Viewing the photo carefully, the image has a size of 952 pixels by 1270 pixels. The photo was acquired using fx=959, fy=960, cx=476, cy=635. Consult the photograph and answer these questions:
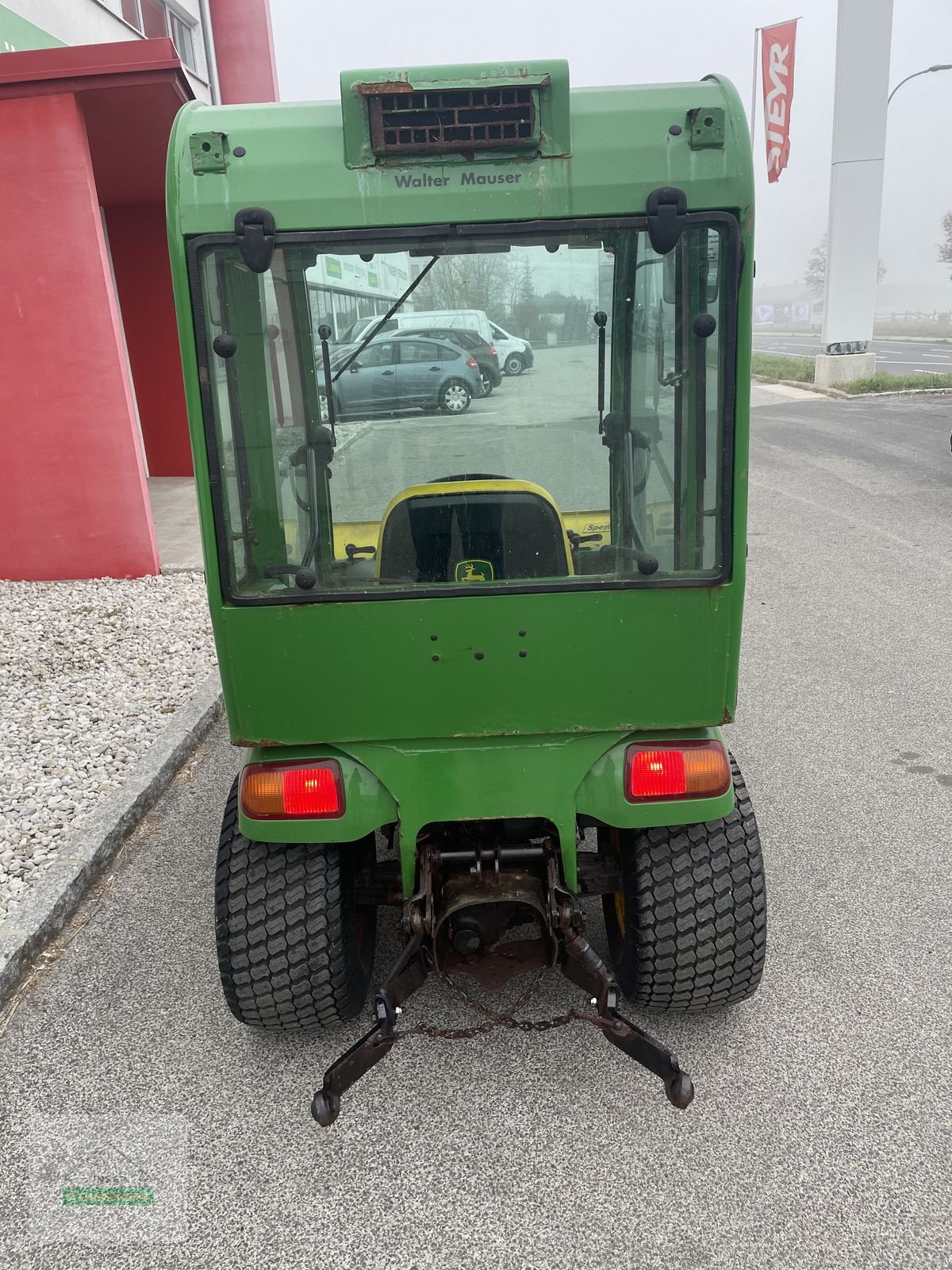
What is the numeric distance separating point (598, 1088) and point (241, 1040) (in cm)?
108

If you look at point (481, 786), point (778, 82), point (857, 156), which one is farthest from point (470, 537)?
point (778, 82)

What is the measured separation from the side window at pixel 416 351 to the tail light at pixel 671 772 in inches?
44.8

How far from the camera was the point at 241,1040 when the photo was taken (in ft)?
9.50

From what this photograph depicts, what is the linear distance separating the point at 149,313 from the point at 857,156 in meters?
12.7

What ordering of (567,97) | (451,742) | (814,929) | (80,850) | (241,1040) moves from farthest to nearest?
(80,850) < (814,929) < (241,1040) < (451,742) < (567,97)

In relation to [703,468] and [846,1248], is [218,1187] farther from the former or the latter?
[703,468]

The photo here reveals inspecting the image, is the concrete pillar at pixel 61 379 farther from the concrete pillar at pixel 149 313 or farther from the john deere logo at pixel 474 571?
the john deere logo at pixel 474 571

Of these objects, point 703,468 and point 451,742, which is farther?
point 451,742

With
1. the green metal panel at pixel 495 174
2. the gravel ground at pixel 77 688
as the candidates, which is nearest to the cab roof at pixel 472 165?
the green metal panel at pixel 495 174

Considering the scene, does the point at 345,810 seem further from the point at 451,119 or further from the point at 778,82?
the point at 778,82

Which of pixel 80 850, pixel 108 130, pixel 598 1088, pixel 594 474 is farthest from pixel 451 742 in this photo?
pixel 108 130

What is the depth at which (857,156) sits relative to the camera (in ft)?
54.9

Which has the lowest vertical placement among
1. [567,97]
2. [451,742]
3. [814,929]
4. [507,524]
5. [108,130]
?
[814,929]

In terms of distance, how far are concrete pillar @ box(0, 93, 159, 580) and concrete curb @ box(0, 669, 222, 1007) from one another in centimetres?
268
